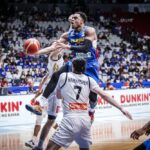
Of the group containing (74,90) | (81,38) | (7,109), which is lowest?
(7,109)

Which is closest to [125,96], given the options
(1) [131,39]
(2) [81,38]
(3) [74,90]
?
(2) [81,38]

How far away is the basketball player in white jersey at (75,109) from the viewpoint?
6430 millimetres

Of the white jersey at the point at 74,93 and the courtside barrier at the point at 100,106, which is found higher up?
the white jersey at the point at 74,93

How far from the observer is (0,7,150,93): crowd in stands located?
83.4 ft

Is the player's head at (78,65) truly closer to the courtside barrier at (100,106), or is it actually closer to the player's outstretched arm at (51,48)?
the player's outstretched arm at (51,48)

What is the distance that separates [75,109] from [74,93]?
0.73 ft

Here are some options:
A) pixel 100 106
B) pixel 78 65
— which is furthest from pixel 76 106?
pixel 100 106

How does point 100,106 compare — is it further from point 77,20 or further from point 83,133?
point 83,133

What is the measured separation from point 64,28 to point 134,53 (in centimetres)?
527

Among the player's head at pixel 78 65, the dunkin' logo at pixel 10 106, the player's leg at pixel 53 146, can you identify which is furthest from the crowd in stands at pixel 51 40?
the player's leg at pixel 53 146

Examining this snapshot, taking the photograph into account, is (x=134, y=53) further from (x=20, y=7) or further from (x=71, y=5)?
(x=20, y=7)

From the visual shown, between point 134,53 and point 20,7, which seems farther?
point 20,7

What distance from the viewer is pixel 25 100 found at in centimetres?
1620

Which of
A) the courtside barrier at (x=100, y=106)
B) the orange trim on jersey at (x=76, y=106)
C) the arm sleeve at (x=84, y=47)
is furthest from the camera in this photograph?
the courtside barrier at (x=100, y=106)
